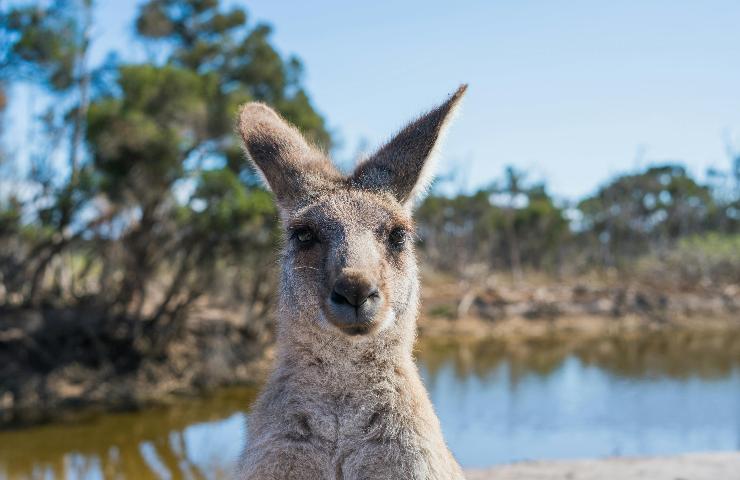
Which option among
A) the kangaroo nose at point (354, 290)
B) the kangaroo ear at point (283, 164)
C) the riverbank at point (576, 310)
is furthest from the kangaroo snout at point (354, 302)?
the riverbank at point (576, 310)

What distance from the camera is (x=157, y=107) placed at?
17031 millimetres

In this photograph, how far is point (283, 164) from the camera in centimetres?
366

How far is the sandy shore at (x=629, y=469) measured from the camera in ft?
23.5

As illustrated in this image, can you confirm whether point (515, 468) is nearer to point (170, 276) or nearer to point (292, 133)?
point (292, 133)

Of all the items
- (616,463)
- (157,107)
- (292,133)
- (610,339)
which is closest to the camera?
(292,133)

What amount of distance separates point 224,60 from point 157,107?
12.7ft

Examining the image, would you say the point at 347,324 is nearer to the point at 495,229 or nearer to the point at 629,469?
the point at 629,469

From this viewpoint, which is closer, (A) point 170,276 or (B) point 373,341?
(B) point 373,341

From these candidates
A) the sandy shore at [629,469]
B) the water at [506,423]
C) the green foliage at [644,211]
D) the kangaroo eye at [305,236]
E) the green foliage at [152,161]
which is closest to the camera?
the kangaroo eye at [305,236]

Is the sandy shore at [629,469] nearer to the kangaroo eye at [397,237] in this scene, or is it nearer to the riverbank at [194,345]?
the riverbank at [194,345]

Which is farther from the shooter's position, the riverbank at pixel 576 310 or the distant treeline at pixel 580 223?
the distant treeline at pixel 580 223

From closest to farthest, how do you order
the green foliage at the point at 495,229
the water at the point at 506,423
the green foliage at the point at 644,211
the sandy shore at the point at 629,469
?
the sandy shore at the point at 629,469 → the water at the point at 506,423 → the green foliage at the point at 495,229 → the green foliage at the point at 644,211

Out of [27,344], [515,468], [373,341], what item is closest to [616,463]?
[515,468]

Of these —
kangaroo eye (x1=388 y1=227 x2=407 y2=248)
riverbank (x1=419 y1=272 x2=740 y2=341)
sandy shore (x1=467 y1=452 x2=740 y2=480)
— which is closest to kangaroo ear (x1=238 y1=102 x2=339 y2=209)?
kangaroo eye (x1=388 y1=227 x2=407 y2=248)
